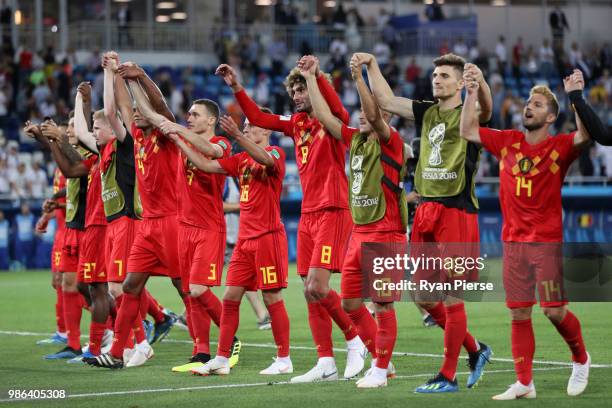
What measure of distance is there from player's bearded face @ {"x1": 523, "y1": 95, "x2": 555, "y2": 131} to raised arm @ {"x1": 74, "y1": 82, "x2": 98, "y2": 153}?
17.1ft

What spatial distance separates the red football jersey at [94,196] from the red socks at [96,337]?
3.87 ft

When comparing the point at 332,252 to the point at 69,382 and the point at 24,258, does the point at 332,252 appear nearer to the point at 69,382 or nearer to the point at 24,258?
Answer: the point at 69,382

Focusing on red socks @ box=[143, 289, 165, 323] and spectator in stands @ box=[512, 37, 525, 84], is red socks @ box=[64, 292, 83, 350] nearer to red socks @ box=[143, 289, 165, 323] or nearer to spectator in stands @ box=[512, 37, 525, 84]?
red socks @ box=[143, 289, 165, 323]

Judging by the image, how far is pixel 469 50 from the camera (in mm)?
41125

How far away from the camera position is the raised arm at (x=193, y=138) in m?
11.0

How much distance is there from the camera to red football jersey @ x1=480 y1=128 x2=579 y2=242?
9.10 metres

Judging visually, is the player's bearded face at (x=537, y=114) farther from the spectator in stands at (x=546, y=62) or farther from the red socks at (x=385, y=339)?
the spectator in stands at (x=546, y=62)

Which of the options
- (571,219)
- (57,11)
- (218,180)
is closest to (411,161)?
(218,180)

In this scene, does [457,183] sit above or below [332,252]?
above

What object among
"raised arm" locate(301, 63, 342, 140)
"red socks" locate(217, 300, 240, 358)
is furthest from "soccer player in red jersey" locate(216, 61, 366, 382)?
"red socks" locate(217, 300, 240, 358)

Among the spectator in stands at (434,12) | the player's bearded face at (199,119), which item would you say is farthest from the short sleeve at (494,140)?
the spectator in stands at (434,12)

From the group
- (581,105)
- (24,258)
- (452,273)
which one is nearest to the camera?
(581,105)

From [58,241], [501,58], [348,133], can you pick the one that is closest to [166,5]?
[501,58]

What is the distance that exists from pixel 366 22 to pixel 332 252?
3356 cm
